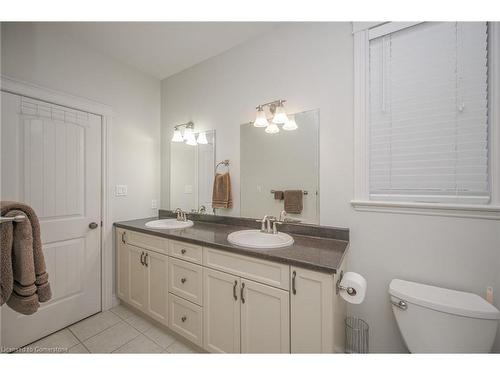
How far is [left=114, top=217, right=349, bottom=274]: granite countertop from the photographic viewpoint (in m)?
0.96

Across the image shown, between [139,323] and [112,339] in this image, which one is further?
[139,323]

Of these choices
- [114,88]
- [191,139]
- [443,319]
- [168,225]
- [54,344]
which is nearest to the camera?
[443,319]

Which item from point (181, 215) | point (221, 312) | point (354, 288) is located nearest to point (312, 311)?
point (354, 288)

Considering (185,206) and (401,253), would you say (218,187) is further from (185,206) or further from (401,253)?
(401,253)

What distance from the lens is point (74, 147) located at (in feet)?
5.45

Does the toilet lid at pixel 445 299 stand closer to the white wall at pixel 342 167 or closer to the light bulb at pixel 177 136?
the white wall at pixel 342 167

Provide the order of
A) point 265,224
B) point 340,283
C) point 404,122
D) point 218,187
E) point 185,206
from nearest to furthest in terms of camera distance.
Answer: point 340,283 → point 404,122 → point 265,224 → point 218,187 → point 185,206

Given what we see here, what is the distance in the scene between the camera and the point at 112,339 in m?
1.51

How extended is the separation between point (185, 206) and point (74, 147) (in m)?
1.05

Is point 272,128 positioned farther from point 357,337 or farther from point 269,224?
point 357,337

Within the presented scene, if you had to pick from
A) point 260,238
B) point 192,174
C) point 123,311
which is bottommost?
point 123,311

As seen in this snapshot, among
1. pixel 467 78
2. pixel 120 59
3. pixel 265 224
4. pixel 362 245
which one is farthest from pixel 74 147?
pixel 467 78

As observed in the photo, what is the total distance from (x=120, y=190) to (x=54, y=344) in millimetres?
1236

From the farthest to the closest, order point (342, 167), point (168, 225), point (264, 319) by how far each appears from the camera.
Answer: point (168, 225), point (342, 167), point (264, 319)
